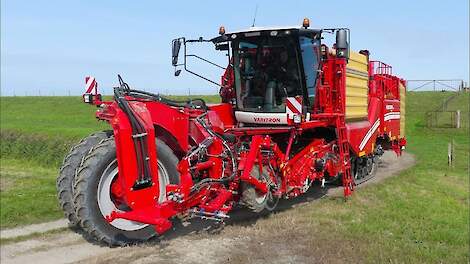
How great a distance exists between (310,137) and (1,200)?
6.50 meters

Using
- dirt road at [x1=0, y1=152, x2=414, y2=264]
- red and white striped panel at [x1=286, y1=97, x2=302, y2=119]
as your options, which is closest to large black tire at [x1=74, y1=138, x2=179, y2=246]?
dirt road at [x1=0, y1=152, x2=414, y2=264]

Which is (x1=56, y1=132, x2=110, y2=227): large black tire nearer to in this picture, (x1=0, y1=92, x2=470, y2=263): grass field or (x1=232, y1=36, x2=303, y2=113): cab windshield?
(x1=0, y1=92, x2=470, y2=263): grass field

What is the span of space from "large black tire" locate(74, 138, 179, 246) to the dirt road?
0.18 m

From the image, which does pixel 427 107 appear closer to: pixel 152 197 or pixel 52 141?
pixel 52 141

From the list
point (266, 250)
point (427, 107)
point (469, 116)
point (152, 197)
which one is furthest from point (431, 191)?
point (427, 107)

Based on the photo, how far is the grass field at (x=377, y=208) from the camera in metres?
7.18

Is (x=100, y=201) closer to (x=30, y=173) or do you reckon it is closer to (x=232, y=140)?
(x=232, y=140)

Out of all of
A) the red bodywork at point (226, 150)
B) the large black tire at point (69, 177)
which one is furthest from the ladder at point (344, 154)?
the large black tire at point (69, 177)

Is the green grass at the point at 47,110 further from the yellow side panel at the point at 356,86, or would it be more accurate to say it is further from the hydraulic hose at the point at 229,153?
the hydraulic hose at the point at 229,153

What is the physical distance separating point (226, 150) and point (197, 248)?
1.63 metres

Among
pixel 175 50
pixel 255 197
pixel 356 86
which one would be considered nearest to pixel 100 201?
pixel 255 197

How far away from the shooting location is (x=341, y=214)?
29.6 feet

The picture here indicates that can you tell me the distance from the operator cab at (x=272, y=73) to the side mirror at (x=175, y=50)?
1049 mm

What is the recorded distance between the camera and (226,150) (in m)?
7.96
